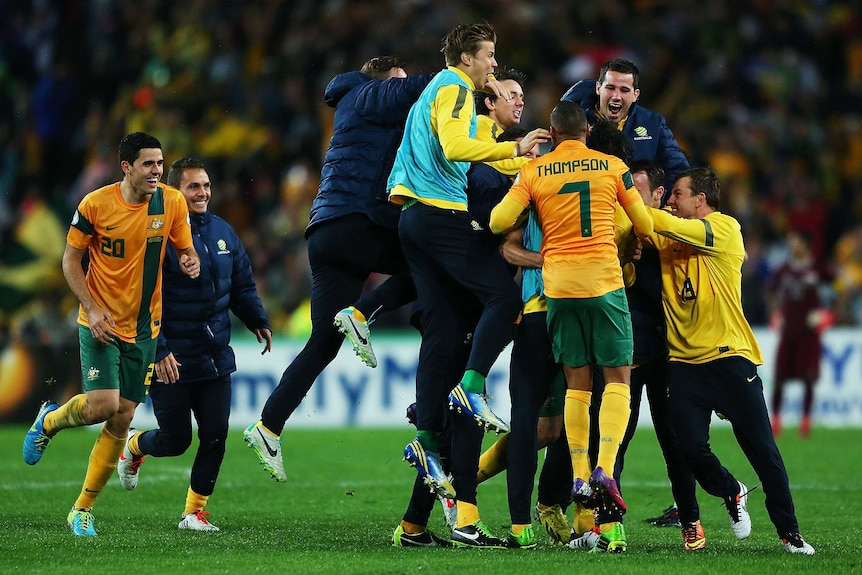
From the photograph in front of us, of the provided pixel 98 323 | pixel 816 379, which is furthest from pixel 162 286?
pixel 816 379

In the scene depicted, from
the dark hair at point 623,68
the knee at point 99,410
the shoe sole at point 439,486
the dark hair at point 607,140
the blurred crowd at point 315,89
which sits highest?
the blurred crowd at point 315,89

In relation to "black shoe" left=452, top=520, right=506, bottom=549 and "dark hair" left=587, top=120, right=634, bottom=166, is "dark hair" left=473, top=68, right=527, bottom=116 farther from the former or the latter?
"black shoe" left=452, top=520, right=506, bottom=549

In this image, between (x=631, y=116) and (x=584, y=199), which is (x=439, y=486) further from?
(x=631, y=116)

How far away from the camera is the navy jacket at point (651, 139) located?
8.07 metres

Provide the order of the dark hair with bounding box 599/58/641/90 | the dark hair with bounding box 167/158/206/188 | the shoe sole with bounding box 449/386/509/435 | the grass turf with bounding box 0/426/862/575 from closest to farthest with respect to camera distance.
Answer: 1. the grass turf with bounding box 0/426/862/575
2. the shoe sole with bounding box 449/386/509/435
3. the dark hair with bounding box 599/58/641/90
4. the dark hair with bounding box 167/158/206/188

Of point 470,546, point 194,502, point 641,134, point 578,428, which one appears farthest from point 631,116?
point 194,502

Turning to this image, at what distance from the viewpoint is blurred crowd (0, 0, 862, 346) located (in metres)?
17.7

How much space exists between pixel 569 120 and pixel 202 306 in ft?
9.71

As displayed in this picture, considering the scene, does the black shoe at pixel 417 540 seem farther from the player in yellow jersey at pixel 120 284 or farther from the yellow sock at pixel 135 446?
the yellow sock at pixel 135 446

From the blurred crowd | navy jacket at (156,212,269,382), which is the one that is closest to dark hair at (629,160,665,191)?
navy jacket at (156,212,269,382)

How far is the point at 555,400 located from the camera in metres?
7.45

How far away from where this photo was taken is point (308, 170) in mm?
18203

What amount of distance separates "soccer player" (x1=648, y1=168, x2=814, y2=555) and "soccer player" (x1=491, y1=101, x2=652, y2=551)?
38cm

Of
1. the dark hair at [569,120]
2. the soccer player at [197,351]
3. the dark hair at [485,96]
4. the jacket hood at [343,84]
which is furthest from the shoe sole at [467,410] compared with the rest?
the soccer player at [197,351]
